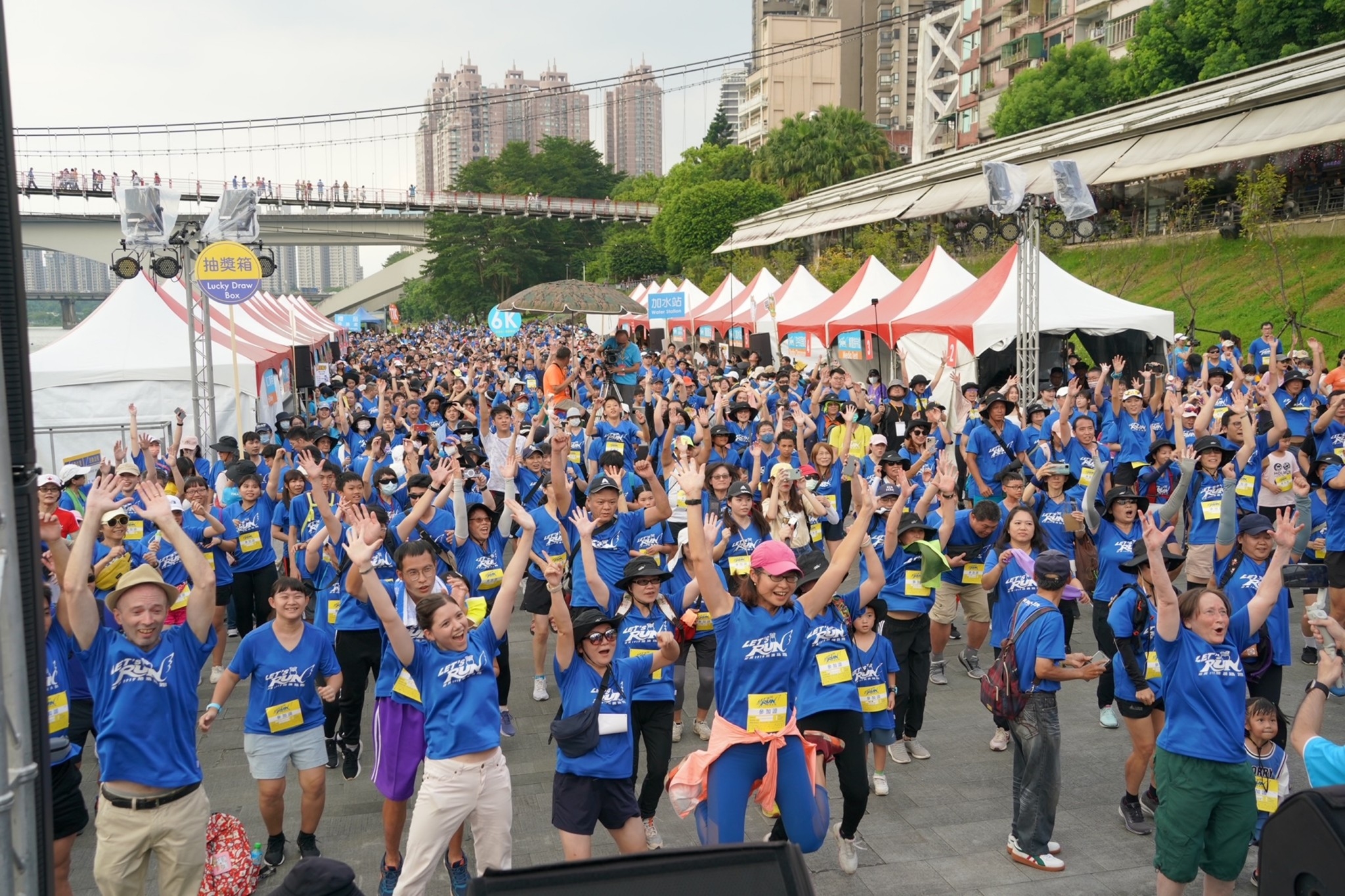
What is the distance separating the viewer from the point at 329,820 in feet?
19.9

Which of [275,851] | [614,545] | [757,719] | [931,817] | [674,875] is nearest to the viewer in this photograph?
[674,875]

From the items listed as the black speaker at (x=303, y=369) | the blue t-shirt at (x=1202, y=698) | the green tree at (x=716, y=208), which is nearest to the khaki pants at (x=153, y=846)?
the blue t-shirt at (x=1202, y=698)

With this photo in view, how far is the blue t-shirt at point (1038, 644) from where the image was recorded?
5.16m

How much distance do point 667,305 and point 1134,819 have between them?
2425 cm

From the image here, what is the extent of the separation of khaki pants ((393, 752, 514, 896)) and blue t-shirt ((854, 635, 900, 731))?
2.23 metres

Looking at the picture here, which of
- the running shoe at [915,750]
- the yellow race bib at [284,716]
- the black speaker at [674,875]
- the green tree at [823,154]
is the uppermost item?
the green tree at [823,154]

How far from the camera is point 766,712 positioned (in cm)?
454

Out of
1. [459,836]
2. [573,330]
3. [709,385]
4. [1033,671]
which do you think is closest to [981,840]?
[1033,671]

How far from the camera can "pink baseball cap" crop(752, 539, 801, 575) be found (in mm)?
4586

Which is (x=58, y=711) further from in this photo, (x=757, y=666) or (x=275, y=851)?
(x=757, y=666)

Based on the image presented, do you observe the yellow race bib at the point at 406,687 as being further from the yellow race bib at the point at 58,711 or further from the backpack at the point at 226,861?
the yellow race bib at the point at 58,711

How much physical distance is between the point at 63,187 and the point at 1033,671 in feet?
230

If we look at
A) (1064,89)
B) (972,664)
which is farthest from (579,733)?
(1064,89)

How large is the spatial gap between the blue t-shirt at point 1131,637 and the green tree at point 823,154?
52292mm
